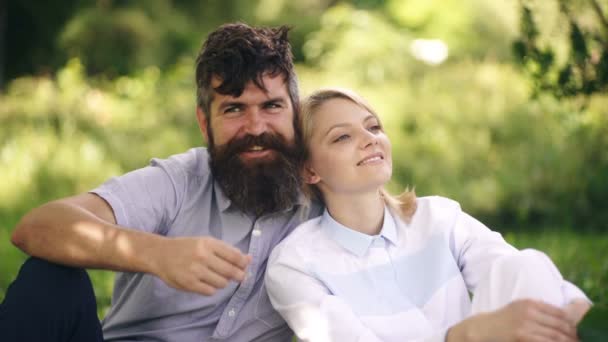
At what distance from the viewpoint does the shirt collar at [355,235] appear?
2.70 meters

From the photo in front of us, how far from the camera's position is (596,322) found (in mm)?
2078

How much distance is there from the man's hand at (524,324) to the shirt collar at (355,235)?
0.62 m

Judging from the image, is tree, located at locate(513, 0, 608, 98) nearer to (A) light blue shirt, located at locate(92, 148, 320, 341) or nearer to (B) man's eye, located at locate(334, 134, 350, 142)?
(B) man's eye, located at locate(334, 134, 350, 142)

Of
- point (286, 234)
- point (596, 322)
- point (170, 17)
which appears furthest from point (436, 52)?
point (596, 322)

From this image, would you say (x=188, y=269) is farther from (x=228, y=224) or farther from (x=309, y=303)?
(x=228, y=224)

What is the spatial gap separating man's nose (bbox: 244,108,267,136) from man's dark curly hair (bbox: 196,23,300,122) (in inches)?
3.7

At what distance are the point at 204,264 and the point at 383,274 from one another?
76 cm

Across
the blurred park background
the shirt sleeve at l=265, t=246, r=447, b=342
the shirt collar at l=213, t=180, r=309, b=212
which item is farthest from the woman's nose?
the blurred park background

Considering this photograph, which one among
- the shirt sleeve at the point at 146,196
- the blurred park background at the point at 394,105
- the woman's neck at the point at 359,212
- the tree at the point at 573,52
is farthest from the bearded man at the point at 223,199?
the tree at the point at 573,52

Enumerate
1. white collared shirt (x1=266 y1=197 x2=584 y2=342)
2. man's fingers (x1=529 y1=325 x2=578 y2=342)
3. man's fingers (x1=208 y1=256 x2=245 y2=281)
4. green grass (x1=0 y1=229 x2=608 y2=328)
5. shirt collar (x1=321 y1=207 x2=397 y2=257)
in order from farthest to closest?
green grass (x1=0 y1=229 x2=608 y2=328) < shirt collar (x1=321 y1=207 x2=397 y2=257) < white collared shirt (x1=266 y1=197 x2=584 y2=342) < man's fingers (x1=208 y1=256 x2=245 y2=281) < man's fingers (x1=529 y1=325 x2=578 y2=342)

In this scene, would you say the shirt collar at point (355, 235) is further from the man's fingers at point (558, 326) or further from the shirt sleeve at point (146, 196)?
the man's fingers at point (558, 326)

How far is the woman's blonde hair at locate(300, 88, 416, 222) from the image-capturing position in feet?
Answer: 9.43

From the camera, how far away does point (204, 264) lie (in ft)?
7.10

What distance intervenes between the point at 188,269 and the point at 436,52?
32.6ft
